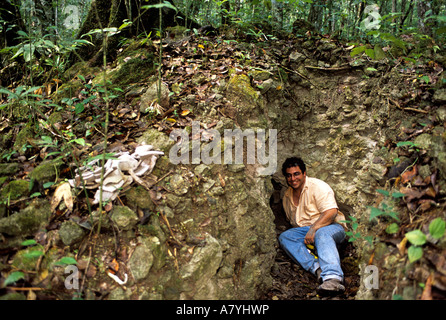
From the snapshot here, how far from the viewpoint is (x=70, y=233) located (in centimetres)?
225

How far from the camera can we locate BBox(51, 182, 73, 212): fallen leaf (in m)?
2.38

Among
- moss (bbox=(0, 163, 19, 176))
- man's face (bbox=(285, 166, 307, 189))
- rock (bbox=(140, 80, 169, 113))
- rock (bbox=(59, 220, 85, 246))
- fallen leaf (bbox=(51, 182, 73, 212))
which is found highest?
rock (bbox=(140, 80, 169, 113))

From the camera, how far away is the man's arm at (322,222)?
3.83 m

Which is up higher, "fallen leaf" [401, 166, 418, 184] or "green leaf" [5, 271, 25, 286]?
"fallen leaf" [401, 166, 418, 184]

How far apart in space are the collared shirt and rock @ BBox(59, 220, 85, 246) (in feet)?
10.1

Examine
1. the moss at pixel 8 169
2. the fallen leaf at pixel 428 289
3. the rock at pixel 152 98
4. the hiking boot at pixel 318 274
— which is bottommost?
the hiking boot at pixel 318 274

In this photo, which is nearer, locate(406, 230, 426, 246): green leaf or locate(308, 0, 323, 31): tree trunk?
locate(406, 230, 426, 246): green leaf

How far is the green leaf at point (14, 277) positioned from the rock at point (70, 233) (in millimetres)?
372

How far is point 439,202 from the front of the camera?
2268 millimetres

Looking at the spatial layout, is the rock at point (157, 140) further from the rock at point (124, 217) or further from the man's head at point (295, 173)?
the man's head at point (295, 173)

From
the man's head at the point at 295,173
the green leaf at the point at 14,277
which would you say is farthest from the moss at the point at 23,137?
the man's head at the point at 295,173

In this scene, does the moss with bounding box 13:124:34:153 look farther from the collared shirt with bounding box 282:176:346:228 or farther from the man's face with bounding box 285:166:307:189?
the collared shirt with bounding box 282:176:346:228

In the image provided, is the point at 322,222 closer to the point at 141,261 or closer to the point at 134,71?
the point at 141,261

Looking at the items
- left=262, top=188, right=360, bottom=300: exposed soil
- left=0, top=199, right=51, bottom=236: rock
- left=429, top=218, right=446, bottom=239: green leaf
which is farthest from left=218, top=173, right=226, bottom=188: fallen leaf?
left=429, top=218, right=446, bottom=239: green leaf
